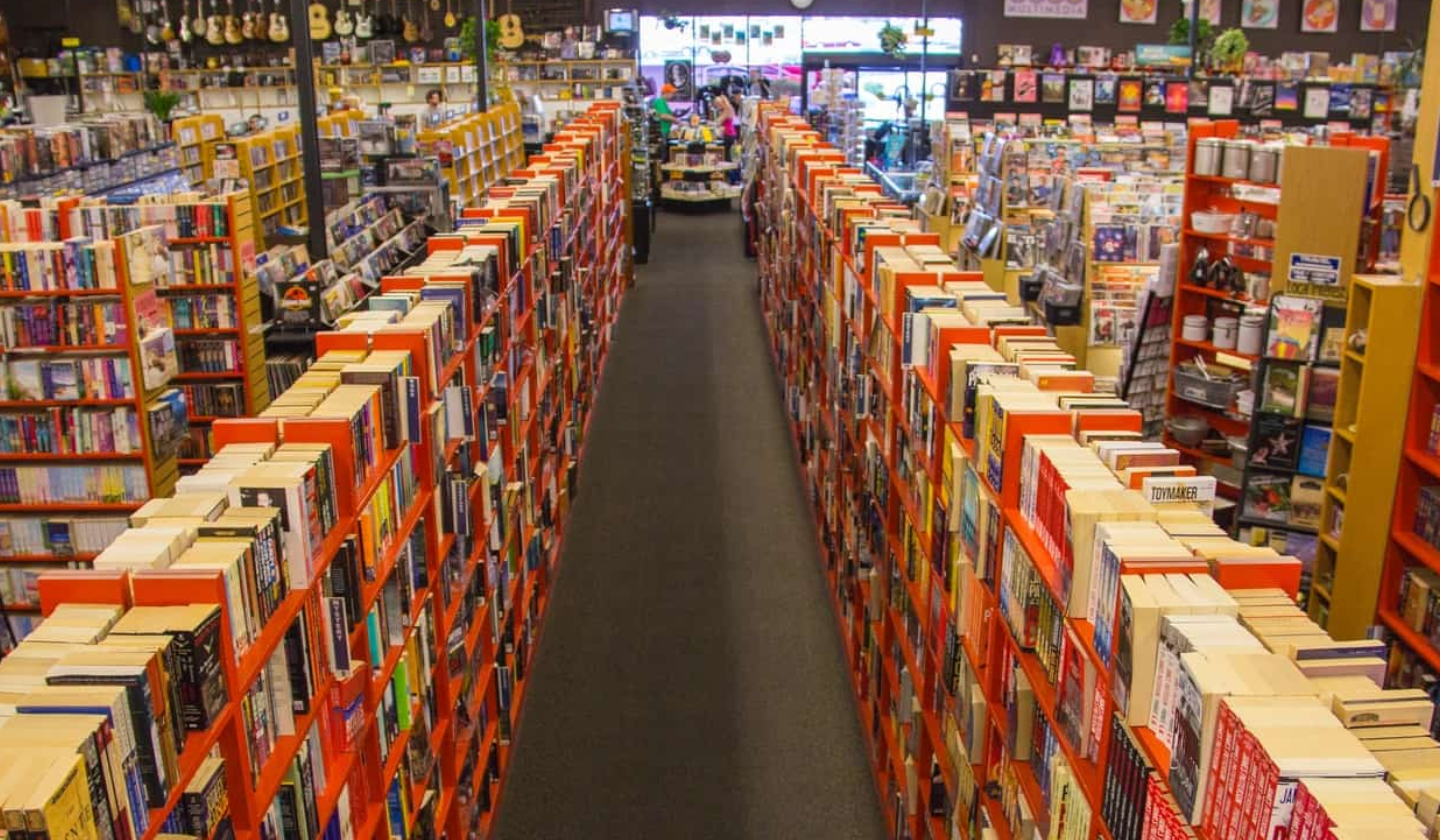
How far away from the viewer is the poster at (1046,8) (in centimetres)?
2366

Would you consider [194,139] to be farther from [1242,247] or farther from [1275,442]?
[1275,442]

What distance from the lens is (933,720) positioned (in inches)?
172

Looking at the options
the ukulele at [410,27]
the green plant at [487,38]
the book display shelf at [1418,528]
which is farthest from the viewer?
the ukulele at [410,27]

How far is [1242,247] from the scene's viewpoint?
26.1ft

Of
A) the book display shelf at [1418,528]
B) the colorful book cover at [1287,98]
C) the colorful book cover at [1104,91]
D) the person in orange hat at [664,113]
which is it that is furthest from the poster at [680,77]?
the book display shelf at [1418,528]

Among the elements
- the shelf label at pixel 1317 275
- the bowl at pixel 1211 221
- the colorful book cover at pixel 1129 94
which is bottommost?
the shelf label at pixel 1317 275

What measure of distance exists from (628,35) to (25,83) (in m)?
11.0

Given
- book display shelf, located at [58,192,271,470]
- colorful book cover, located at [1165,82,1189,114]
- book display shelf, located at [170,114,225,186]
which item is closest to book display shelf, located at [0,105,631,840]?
book display shelf, located at [58,192,271,470]

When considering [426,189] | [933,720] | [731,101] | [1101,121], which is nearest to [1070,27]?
[1101,121]

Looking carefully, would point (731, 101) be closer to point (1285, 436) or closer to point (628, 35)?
point (628, 35)

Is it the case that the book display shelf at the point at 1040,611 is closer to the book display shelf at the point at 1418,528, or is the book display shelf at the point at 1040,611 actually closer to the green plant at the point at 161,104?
the book display shelf at the point at 1418,528

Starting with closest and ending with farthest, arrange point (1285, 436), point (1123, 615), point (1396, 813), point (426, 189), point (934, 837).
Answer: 1. point (1396, 813)
2. point (1123, 615)
3. point (934, 837)
4. point (1285, 436)
5. point (426, 189)

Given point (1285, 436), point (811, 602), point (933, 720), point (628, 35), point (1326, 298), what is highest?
point (628, 35)

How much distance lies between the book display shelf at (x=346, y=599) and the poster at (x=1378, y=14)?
2212 cm
